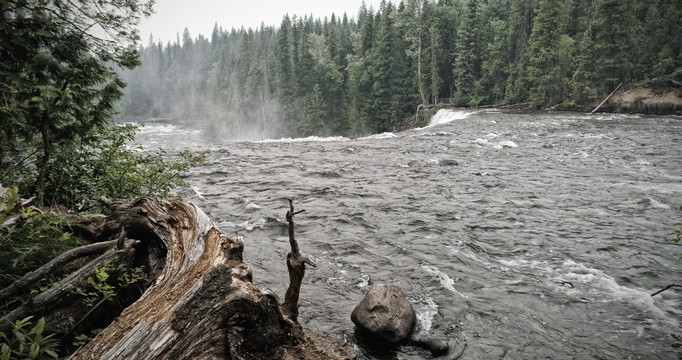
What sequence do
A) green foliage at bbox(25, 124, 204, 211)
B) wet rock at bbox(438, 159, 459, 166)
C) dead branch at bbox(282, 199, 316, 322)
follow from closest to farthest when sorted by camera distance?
dead branch at bbox(282, 199, 316, 322), green foliage at bbox(25, 124, 204, 211), wet rock at bbox(438, 159, 459, 166)

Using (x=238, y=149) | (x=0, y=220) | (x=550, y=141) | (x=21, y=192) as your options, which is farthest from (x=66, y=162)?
(x=550, y=141)

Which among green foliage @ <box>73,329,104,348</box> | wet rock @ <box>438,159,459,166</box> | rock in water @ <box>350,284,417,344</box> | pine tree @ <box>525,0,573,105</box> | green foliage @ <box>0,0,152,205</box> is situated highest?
pine tree @ <box>525,0,573,105</box>

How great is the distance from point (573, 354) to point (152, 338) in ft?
18.7

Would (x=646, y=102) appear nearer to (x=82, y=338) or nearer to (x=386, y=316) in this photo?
(x=386, y=316)

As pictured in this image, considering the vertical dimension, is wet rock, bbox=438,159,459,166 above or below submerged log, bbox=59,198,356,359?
below

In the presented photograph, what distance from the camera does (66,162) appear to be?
656 centimetres

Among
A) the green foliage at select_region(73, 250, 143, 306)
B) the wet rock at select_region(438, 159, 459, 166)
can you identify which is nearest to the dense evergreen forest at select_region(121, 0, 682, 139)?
the wet rock at select_region(438, 159, 459, 166)

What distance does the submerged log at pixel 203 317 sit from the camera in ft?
9.95

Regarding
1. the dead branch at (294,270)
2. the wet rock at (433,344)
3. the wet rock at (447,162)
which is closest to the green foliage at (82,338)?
the dead branch at (294,270)

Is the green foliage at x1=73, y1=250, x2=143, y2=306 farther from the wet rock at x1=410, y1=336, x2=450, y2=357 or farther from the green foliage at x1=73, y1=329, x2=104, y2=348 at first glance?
the wet rock at x1=410, y1=336, x2=450, y2=357

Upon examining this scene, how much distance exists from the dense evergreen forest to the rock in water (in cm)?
4252

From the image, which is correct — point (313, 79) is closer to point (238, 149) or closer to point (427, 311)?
point (238, 149)

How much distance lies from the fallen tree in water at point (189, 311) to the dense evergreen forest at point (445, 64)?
4501 centimetres

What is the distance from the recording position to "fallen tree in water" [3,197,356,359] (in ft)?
10.0
